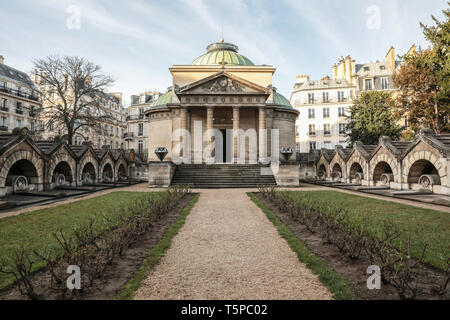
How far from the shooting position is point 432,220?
7.81 m

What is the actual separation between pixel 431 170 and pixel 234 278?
58.2ft

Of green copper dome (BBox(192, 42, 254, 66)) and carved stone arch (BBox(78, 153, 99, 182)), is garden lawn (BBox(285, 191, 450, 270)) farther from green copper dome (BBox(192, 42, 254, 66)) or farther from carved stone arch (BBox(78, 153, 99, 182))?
green copper dome (BBox(192, 42, 254, 66))

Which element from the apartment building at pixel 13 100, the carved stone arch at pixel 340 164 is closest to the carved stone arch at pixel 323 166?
the carved stone arch at pixel 340 164

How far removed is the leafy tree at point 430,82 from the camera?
2077 centimetres

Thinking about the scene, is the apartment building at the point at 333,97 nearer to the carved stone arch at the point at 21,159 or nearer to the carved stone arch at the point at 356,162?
the carved stone arch at the point at 356,162

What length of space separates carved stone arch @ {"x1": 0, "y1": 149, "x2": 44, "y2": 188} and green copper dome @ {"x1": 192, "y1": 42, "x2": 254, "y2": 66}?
25523 millimetres

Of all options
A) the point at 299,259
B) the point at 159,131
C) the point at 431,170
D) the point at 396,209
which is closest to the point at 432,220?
the point at 396,209

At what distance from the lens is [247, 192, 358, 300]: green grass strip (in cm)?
365

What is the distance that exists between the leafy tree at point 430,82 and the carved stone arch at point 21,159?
2843 centimetres

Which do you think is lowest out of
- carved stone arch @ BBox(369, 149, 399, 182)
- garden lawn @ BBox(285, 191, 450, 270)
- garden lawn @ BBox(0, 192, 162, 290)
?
garden lawn @ BBox(285, 191, 450, 270)

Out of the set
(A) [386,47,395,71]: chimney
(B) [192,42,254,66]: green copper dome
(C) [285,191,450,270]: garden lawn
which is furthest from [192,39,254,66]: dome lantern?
(A) [386,47,395,71]: chimney

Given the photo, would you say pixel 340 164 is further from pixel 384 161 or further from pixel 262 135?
pixel 262 135

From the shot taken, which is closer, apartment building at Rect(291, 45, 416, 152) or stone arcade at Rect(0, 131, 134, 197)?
stone arcade at Rect(0, 131, 134, 197)

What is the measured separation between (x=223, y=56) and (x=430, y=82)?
23916 millimetres
